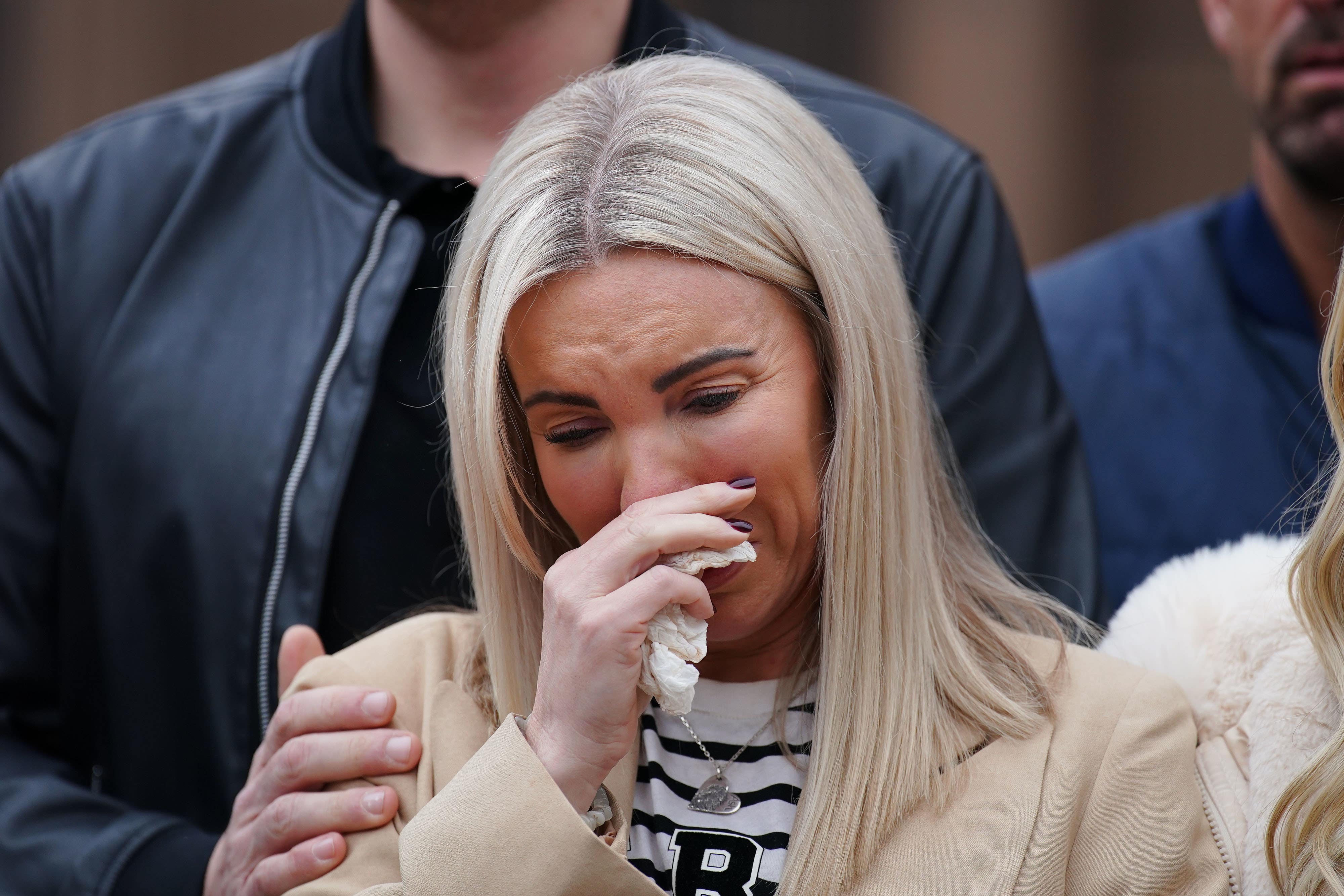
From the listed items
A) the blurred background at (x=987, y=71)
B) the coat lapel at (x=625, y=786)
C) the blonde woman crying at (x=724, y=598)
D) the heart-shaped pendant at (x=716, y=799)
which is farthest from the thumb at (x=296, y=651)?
the blurred background at (x=987, y=71)

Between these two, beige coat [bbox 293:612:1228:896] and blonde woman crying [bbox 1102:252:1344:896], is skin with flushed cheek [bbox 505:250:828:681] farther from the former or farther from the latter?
blonde woman crying [bbox 1102:252:1344:896]

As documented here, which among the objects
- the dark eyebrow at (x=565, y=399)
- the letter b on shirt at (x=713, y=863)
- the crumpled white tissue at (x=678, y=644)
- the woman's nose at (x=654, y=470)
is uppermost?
the dark eyebrow at (x=565, y=399)

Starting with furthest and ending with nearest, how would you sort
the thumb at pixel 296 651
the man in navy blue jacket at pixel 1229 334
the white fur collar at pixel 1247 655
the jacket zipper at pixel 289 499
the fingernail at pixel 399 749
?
the man in navy blue jacket at pixel 1229 334 < the jacket zipper at pixel 289 499 < the thumb at pixel 296 651 < the fingernail at pixel 399 749 < the white fur collar at pixel 1247 655

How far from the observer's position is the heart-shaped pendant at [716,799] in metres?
2.05

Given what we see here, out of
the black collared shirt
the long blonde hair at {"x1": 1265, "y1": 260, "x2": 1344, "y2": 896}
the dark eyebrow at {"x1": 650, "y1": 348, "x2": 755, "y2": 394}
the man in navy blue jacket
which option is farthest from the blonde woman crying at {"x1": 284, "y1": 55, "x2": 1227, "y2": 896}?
the man in navy blue jacket

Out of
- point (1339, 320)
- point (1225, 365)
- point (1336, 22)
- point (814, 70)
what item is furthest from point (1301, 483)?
point (814, 70)

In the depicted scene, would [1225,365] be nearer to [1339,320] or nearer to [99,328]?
[1339,320]

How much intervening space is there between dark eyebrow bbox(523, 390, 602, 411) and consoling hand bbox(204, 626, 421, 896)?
0.50m

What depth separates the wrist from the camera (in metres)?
1.90

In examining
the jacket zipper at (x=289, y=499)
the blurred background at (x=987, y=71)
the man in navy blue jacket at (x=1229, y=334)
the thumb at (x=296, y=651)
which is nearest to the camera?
the thumb at (x=296, y=651)

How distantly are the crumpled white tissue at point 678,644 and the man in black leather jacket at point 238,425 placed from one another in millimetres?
690

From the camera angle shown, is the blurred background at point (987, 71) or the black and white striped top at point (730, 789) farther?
the blurred background at point (987, 71)

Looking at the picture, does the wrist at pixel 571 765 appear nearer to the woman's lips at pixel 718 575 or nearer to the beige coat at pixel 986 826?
the beige coat at pixel 986 826

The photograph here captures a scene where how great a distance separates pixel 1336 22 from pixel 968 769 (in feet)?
5.80
